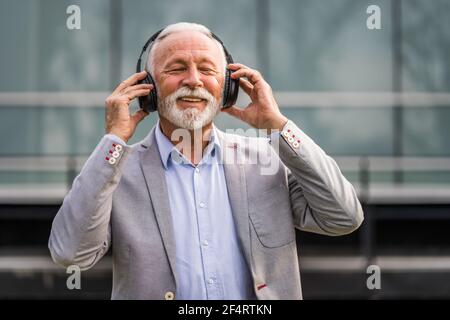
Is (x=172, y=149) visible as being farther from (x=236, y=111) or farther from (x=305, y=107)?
(x=305, y=107)

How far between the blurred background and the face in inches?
210

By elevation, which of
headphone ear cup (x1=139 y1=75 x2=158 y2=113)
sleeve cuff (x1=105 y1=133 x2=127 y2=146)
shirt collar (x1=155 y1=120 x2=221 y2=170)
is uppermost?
headphone ear cup (x1=139 y1=75 x2=158 y2=113)

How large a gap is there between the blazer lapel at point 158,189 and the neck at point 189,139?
0.20 feet

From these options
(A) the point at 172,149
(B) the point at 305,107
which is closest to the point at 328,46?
(B) the point at 305,107

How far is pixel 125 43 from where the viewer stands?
833 centimetres

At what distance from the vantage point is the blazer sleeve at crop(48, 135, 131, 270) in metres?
2.45

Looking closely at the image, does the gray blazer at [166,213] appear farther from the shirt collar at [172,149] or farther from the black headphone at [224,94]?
the black headphone at [224,94]

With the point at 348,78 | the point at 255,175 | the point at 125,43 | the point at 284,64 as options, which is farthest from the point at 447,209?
the point at 255,175

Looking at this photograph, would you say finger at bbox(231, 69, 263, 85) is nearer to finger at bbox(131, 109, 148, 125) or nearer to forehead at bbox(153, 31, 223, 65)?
forehead at bbox(153, 31, 223, 65)

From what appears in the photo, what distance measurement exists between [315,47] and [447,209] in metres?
1.94

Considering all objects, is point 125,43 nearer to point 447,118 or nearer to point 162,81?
point 447,118

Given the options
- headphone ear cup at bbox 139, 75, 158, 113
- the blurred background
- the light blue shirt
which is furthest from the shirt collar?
the blurred background

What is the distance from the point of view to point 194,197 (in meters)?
2.63

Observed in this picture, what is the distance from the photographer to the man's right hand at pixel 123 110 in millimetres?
2566
